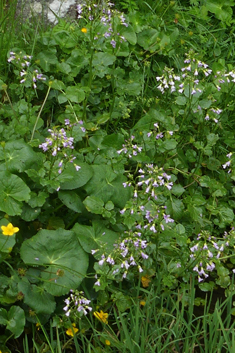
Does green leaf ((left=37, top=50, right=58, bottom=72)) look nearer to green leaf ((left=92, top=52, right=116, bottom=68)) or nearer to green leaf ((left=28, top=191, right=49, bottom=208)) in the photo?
green leaf ((left=92, top=52, right=116, bottom=68))

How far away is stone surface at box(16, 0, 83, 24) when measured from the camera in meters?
4.06

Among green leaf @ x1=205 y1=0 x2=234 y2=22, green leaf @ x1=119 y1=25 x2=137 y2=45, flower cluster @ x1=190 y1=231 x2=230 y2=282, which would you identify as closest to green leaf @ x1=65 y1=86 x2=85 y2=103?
green leaf @ x1=119 y1=25 x2=137 y2=45

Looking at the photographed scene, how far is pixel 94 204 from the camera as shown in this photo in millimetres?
2627

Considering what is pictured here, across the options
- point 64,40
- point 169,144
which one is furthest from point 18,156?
point 64,40

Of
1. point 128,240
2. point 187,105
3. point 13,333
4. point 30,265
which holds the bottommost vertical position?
point 13,333

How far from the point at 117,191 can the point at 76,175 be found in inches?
10.1

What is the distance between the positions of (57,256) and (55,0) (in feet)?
8.15

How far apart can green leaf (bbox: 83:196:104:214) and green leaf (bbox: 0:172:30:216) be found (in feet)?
1.08

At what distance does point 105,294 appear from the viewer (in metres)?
2.53

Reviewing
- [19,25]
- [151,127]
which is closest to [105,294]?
[151,127]

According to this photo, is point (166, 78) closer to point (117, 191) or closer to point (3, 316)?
point (117, 191)

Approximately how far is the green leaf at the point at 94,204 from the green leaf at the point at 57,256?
0.17 m

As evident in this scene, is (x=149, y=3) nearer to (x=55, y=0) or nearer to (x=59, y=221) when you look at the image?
(x=55, y=0)

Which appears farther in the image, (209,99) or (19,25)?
(19,25)
